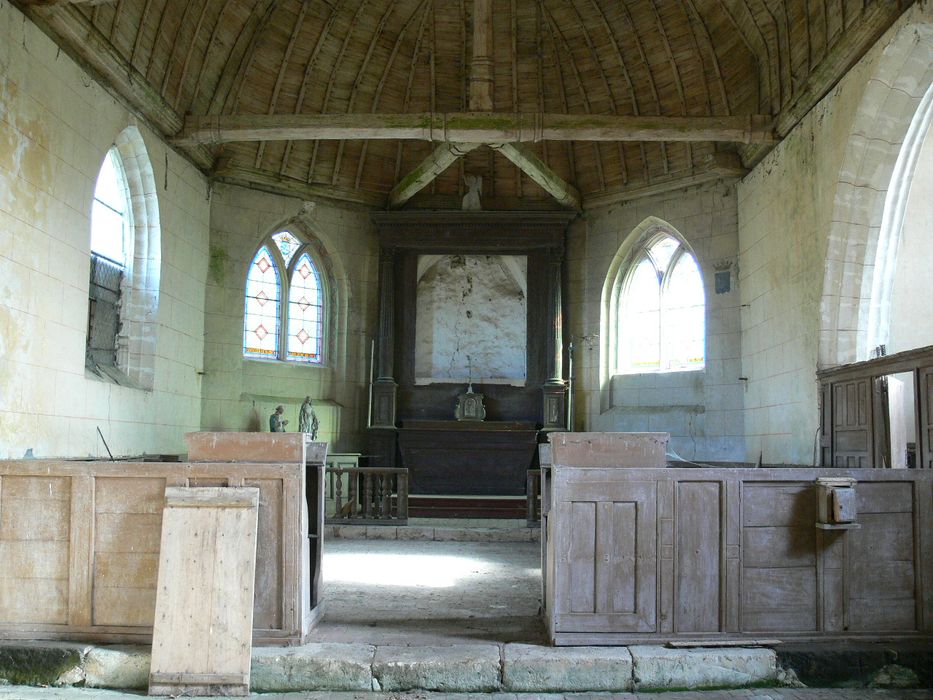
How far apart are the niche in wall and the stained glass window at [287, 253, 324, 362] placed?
1625 mm

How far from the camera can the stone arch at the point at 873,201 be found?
328 inches

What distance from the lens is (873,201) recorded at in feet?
29.4

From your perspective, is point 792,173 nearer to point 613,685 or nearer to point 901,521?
point 901,521

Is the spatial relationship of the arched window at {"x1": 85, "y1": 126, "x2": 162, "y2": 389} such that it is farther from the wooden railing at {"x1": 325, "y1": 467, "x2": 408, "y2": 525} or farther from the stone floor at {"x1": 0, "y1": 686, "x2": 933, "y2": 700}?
the stone floor at {"x1": 0, "y1": 686, "x2": 933, "y2": 700}

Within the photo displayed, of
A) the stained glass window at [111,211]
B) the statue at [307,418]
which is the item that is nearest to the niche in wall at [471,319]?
the statue at [307,418]

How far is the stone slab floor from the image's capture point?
549cm

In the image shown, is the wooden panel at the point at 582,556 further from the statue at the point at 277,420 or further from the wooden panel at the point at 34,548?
the statue at the point at 277,420

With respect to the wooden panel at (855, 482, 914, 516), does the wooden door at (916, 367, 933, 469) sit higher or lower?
higher

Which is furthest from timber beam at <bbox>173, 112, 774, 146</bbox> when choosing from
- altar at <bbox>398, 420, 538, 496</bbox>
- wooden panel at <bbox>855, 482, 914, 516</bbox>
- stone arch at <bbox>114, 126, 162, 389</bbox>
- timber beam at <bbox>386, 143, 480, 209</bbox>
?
wooden panel at <bbox>855, 482, 914, 516</bbox>

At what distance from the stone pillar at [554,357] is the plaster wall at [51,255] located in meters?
5.82

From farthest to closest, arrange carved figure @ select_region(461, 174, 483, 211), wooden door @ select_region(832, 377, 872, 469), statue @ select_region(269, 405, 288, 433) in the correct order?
carved figure @ select_region(461, 174, 483, 211)
statue @ select_region(269, 405, 288, 433)
wooden door @ select_region(832, 377, 872, 469)

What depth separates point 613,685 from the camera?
486 cm

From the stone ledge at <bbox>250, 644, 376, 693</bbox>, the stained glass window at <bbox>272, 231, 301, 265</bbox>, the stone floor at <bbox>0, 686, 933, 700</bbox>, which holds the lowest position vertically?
the stone floor at <bbox>0, 686, 933, 700</bbox>

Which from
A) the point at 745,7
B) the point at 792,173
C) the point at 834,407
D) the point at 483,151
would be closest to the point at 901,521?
the point at 834,407
